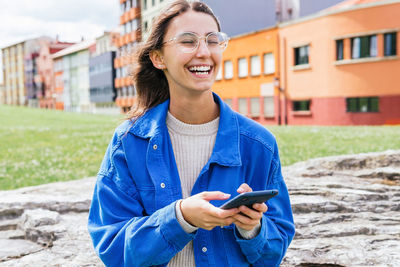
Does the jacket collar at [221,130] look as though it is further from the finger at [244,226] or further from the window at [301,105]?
the window at [301,105]

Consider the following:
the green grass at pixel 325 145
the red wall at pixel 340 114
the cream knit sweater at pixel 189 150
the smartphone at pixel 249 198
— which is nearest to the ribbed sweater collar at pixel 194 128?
the cream knit sweater at pixel 189 150

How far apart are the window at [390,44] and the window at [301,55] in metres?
6.01

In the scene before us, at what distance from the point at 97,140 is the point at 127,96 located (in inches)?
1987

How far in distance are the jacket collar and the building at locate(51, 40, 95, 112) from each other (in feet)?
262

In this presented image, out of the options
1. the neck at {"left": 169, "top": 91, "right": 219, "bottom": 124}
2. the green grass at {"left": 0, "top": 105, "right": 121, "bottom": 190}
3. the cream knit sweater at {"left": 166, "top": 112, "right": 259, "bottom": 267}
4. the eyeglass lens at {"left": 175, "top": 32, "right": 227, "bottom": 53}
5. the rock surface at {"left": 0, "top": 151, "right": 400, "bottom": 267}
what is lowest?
the green grass at {"left": 0, "top": 105, "right": 121, "bottom": 190}

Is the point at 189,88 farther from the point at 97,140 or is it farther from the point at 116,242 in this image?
the point at 97,140

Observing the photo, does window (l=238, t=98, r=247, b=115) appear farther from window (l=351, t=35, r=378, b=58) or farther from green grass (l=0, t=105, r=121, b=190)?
green grass (l=0, t=105, r=121, b=190)

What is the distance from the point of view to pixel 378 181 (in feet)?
19.6

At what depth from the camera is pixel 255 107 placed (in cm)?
3872

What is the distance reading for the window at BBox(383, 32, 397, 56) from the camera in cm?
2853

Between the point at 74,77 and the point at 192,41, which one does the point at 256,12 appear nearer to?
the point at 192,41

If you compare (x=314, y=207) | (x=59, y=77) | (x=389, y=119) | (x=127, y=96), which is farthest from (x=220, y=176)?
(x=59, y=77)

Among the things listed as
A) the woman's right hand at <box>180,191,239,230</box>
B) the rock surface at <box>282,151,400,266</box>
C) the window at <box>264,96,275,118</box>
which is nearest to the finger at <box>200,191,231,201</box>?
the woman's right hand at <box>180,191,239,230</box>

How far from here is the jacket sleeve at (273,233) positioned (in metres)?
2.38
